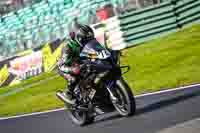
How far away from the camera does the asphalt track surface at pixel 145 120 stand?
333 inches

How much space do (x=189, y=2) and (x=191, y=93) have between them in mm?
11903

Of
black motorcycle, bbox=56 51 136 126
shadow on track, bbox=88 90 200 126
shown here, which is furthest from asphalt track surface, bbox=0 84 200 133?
black motorcycle, bbox=56 51 136 126

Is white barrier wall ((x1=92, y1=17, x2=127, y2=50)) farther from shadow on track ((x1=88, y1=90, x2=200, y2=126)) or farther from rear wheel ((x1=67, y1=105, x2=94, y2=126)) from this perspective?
rear wheel ((x1=67, y1=105, x2=94, y2=126))

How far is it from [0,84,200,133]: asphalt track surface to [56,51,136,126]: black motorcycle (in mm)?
262

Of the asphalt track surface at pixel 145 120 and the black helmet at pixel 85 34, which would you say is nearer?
the asphalt track surface at pixel 145 120

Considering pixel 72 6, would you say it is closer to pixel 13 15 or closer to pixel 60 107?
pixel 13 15

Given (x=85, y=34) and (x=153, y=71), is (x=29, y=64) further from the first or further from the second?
(x=85, y=34)

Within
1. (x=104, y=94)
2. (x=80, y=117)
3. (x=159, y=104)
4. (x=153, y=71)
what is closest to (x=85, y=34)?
(x=104, y=94)

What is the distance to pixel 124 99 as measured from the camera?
9.09 meters

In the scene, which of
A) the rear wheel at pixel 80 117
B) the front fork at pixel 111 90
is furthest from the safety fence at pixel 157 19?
the front fork at pixel 111 90

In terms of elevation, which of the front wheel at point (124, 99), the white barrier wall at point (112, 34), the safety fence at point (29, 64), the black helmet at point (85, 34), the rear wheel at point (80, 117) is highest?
the black helmet at point (85, 34)

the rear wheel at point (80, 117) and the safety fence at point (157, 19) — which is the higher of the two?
the rear wheel at point (80, 117)

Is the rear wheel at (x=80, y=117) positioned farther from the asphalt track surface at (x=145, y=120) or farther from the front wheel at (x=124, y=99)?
the front wheel at (x=124, y=99)

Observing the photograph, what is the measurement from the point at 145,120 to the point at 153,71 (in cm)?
656
